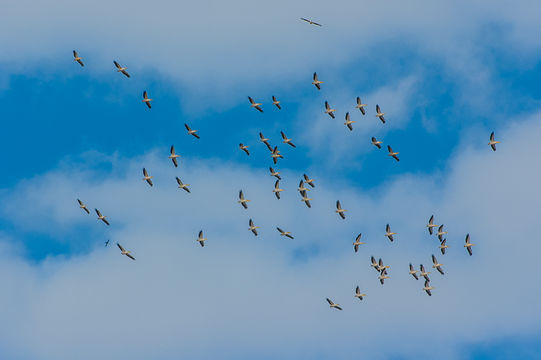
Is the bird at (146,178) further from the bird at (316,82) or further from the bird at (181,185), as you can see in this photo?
the bird at (316,82)

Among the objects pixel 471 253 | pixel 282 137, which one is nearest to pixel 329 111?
pixel 282 137

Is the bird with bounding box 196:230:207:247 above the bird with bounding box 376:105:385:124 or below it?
below

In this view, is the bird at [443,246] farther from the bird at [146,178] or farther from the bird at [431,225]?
the bird at [146,178]

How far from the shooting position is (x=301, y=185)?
5399 inches

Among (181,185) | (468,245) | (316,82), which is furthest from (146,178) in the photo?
(468,245)

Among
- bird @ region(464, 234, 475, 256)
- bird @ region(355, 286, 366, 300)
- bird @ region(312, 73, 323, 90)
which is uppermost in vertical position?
bird @ region(312, 73, 323, 90)

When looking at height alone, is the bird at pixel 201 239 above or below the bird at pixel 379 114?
below

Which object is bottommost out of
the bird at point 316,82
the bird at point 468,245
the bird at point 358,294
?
the bird at point 358,294

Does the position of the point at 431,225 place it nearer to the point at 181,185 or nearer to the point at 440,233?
the point at 440,233

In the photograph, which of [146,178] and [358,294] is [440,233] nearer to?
[358,294]

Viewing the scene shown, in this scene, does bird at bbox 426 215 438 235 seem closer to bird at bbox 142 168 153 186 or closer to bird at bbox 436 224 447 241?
bird at bbox 436 224 447 241

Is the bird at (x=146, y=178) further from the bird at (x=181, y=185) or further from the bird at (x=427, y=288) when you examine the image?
the bird at (x=427, y=288)

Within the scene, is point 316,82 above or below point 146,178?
above

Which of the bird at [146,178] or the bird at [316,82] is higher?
the bird at [316,82]
